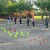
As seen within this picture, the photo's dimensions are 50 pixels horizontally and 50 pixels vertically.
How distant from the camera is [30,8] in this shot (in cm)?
6681

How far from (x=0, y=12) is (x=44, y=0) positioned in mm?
12419

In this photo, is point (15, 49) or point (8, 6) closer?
point (15, 49)

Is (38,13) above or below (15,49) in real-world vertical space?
below

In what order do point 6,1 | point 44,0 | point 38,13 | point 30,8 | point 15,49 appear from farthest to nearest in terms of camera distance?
point 38,13
point 6,1
point 30,8
point 44,0
point 15,49

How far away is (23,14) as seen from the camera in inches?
2719

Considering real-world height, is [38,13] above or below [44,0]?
below

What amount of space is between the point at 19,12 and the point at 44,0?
28.2 feet

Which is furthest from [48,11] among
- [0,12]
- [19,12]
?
[0,12]

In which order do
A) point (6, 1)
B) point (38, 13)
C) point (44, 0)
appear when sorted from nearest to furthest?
point (44, 0), point (6, 1), point (38, 13)

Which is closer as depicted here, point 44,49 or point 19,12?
point 44,49

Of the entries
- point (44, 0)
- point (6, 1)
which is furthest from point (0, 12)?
point (44, 0)

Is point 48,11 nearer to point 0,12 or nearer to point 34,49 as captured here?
point 0,12

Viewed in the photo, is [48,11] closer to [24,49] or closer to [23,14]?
[23,14]

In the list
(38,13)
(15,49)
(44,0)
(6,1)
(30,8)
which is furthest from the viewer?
(38,13)
